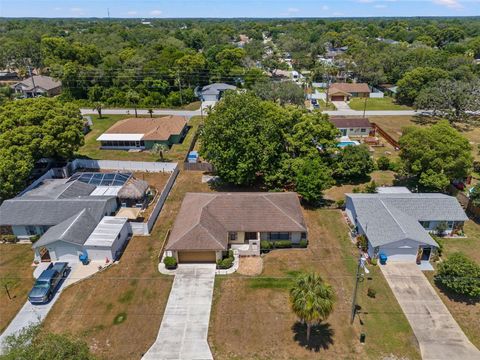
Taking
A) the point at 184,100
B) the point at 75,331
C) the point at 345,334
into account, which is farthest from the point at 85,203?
the point at 184,100

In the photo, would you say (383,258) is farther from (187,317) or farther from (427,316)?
(187,317)

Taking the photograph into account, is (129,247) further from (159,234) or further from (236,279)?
(236,279)

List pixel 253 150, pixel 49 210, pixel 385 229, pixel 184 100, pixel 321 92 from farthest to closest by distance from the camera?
1. pixel 321 92
2. pixel 184 100
3. pixel 253 150
4. pixel 49 210
5. pixel 385 229

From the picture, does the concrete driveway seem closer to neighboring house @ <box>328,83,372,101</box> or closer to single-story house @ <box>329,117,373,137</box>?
single-story house @ <box>329,117,373,137</box>

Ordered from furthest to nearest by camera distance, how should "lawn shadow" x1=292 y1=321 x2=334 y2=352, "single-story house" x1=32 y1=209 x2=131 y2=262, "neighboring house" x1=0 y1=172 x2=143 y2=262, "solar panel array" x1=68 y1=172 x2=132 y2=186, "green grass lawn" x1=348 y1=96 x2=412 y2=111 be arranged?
"green grass lawn" x1=348 y1=96 x2=412 y2=111
"solar panel array" x1=68 y1=172 x2=132 y2=186
"neighboring house" x1=0 y1=172 x2=143 y2=262
"single-story house" x1=32 y1=209 x2=131 y2=262
"lawn shadow" x1=292 y1=321 x2=334 y2=352

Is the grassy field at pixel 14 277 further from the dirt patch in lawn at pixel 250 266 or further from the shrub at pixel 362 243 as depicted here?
the shrub at pixel 362 243

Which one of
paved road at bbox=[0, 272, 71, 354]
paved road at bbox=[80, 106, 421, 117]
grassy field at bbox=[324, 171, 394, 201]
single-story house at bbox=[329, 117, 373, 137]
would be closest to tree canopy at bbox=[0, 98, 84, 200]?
paved road at bbox=[0, 272, 71, 354]
